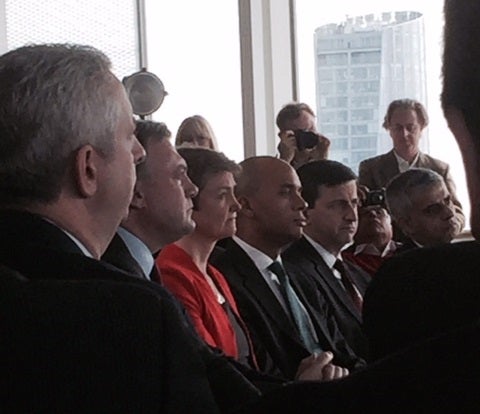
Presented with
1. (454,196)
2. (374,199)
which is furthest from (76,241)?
(454,196)

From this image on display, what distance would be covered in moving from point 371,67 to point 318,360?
193 inches

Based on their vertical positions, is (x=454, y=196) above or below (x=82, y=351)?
below

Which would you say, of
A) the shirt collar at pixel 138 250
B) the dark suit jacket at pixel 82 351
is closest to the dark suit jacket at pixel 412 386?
the dark suit jacket at pixel 82 351

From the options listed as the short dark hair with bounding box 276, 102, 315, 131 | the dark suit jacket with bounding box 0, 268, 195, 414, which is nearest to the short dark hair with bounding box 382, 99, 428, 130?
the short dark hair with bounding box 276, 102, 315, 131

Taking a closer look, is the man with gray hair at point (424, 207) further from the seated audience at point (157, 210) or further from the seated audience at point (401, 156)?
the seated audience at point (157, 210)

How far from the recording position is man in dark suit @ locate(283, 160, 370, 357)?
13.6 feet

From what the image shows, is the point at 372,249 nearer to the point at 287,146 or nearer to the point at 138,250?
the point at 287,146

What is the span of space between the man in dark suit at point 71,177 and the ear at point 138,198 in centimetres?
90

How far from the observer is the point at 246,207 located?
13.3 feet

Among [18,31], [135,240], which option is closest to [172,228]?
[135,240]

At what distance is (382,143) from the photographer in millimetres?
7500

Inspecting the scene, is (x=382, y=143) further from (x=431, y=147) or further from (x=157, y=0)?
(x=157, y=0)

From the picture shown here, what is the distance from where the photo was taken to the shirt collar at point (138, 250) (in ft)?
8.54

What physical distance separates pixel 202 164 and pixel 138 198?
629 mm
